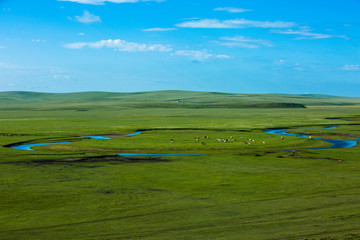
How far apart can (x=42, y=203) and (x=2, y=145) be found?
3024 cm

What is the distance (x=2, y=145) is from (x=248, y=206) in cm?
3707

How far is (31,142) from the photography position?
5403cm

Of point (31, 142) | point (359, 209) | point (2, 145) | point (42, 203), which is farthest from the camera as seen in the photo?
point (31, 142)

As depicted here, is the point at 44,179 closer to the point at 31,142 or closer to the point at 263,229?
the point at 263,229

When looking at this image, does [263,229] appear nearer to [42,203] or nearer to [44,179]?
[42,203]

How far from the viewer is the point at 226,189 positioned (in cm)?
2588

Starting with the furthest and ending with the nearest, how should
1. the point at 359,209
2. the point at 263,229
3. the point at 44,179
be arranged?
the point at 44,179 → the point at 359,209 → the point at 263,229

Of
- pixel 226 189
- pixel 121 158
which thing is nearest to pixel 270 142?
pixel 121 158

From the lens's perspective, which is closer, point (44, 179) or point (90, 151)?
point (44, 179)

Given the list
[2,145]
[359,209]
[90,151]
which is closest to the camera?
[359,209]

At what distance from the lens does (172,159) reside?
128ft

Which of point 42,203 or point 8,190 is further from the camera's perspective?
point 8,190

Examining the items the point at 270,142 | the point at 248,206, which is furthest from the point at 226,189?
the point at 270,142

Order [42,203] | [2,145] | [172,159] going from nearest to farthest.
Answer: [42,203], [172,159], [2,145]
